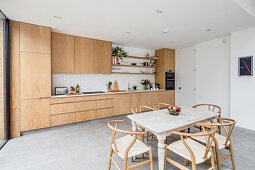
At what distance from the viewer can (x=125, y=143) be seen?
181 cm

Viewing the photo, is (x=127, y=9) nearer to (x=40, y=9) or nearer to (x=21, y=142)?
(x=40, y=9)

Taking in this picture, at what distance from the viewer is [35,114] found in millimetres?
3143

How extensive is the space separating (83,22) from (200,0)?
8.20ft

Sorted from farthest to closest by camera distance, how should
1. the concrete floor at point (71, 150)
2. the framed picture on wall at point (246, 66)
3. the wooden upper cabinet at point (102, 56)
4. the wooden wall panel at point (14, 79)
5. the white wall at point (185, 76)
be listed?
the white wall at point (185, 76) < the wooden upper cabinet at point (102, 56) < the framed picture on wall at point (246, 66) < the wooden wall panel at point (14, 79) < the concrete floor at point (71, 150)

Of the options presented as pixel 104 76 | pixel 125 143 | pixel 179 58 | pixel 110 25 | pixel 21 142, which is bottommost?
pixel 21 142

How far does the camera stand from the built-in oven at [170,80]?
5558 millimetres

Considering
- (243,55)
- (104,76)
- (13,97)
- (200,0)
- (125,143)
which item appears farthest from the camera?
(104,76)

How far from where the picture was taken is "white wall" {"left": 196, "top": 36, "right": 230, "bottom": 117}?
4.04 m

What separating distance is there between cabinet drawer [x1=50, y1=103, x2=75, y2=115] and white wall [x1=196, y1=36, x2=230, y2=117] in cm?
450

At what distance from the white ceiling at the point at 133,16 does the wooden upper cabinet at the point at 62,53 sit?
0.24 m

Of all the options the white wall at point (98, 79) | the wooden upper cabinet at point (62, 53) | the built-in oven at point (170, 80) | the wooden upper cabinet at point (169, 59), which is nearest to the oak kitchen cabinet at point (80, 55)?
the wooden upper cabinet at point (62, 53)

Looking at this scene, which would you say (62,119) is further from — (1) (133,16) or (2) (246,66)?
(2) (246,66)

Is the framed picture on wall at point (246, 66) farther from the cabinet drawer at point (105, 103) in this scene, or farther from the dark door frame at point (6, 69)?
the dark door frame at point (6, 69)

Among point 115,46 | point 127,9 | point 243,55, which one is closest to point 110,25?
point 127,9
